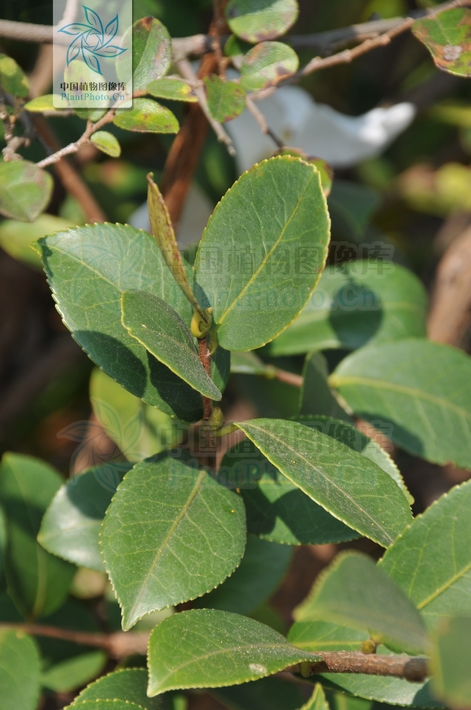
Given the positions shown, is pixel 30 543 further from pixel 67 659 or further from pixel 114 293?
pixel 114 293

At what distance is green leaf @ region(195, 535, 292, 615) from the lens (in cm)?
81

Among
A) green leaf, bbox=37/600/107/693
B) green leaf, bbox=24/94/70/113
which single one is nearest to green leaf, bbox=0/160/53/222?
green leaf, bbox=24/94/70/113

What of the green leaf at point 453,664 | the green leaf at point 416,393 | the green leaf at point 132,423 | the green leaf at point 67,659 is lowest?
the green leaf at point 67,659

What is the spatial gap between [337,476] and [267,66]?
43 centimetres

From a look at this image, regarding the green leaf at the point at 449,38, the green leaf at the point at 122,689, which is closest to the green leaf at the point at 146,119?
the green leaf at the point at 449,38

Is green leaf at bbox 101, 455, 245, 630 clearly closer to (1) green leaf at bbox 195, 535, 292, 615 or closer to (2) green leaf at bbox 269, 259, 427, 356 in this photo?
(1) green leaf at bbox 195, 535, 292, 615

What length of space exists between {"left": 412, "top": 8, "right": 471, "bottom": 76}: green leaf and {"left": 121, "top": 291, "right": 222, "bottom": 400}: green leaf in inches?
15.5

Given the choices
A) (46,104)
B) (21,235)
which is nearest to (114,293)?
(46,104)

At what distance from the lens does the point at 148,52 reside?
0.66 m

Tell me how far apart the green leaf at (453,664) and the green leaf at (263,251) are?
0.27m

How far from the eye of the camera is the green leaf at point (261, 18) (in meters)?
0.72

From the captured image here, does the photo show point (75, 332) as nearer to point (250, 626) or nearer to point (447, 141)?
point (250, 626)

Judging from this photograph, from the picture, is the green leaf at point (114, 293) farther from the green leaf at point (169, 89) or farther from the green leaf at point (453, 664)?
the green leaf at point (453, 664)

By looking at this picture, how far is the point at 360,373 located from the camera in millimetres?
882
